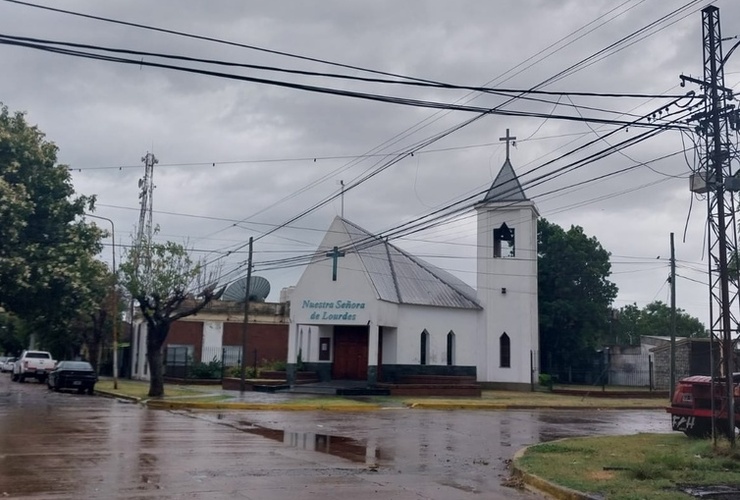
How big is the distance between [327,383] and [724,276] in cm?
2673

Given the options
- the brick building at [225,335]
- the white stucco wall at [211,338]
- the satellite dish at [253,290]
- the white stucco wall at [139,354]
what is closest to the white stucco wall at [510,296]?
the brick building at [225,335]

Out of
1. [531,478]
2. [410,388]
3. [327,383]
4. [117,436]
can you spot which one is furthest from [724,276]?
[327,383]

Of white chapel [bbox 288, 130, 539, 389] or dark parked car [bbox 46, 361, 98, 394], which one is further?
white chapel [bbox 288, 130, 539, 389]

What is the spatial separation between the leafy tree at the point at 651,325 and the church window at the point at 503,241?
98.3ft

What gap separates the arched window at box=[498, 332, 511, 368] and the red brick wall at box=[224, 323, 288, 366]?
1676cm

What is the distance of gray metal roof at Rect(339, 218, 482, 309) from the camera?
37.8 metres

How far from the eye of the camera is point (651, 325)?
77688 mm

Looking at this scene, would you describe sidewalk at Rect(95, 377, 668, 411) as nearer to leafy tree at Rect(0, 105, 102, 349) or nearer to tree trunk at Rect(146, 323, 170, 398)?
tree trunk at Rect(146, 323, 170, 398)

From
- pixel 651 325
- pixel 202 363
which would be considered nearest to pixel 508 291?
pixel 202 363

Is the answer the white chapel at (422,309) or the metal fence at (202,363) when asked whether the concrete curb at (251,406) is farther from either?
the metal fence at (202,363)

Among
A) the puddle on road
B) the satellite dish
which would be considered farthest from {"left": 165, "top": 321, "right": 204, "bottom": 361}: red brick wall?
the puddle on road

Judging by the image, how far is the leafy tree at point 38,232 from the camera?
2759 cm

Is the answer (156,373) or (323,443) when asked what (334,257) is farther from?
(323,443)

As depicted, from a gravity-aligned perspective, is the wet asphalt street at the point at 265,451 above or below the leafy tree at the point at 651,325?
below
